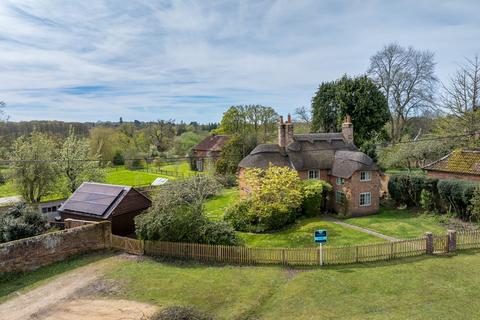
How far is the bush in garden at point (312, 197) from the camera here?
87.8 ft

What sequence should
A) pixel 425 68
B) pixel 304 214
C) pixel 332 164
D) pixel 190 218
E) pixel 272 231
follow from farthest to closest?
pixel 425 68 → pixel 332 164 → pixel 304 214 → pixel 272 231 → pixel 190 218

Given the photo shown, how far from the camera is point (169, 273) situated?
1550 centimetres

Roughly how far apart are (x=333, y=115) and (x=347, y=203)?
19.9 m

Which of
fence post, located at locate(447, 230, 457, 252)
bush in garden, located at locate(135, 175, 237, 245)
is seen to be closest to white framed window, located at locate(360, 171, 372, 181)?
fence post, located at locate(447, 230, 457, 252)

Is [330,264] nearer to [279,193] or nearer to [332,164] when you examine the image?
[279,193]

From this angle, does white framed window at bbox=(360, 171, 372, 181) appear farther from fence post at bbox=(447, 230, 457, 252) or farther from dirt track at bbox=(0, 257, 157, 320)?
dirt track at bbox=(0, 257, 157, 320)

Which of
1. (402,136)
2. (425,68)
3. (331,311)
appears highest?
(425,68)

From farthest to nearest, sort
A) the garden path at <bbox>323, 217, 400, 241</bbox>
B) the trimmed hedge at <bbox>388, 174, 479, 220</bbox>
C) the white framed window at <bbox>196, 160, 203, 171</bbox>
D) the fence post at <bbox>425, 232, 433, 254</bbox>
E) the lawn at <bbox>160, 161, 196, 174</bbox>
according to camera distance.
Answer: the lawn at <bbox>160, 161, 196, 174</bbox> < the white framed window at <bbox>196, 160, 203, 171</bbox> < the trimmed hedge at <bbox>388, 174, 479, 220</bbox> < the garden path at <bbox>323, 217, 400, 241</bbox> < the fence post at <bbox>425, 232, 433, 254</bbox>

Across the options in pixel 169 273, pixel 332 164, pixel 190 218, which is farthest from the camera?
pixel 332 164

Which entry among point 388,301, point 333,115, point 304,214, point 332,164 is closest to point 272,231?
point 304,214

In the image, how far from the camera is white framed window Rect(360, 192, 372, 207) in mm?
27938

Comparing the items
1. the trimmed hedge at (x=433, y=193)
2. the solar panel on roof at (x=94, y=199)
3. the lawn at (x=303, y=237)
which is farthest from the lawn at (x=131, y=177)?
the trimmed hedge at (x=433, y=193)

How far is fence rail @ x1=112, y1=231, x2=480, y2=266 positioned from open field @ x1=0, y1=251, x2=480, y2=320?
1.73 feet

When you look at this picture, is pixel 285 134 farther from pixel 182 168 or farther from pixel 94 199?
pixel 182 168
